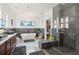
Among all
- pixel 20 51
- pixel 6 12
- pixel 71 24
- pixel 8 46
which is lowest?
pixel 20 51

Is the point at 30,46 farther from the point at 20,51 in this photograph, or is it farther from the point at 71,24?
the point at 71,24

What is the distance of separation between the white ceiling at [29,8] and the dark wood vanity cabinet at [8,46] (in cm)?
48

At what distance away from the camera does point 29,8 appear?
8.21 ft

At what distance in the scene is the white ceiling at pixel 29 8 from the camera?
97.9 inches

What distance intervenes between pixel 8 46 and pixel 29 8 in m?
0.80

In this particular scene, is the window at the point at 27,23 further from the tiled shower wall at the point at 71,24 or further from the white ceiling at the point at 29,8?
the tiled shower wall at the point at 71,24

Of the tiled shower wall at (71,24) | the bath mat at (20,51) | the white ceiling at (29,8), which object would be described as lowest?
the bath mat at (20,51)

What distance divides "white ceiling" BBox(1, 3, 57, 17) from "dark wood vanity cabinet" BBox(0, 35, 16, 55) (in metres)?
0.48

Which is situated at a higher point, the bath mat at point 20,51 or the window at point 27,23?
the window at point 27,23

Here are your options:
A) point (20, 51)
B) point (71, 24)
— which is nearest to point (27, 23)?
point (20, 51)

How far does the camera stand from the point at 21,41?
2.54m

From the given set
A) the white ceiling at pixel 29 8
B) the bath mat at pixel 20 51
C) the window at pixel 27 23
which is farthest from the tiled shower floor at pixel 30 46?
the white ceiling at pixel 29 8

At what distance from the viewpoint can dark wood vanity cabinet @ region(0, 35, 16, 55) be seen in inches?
94.5

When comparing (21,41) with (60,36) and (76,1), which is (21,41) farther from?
(76,1)
